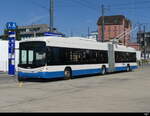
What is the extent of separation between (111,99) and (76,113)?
331 centimetres

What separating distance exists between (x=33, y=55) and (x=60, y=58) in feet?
6.01

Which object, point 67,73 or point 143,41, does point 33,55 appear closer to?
point 67,73

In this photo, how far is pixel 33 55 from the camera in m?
18.4

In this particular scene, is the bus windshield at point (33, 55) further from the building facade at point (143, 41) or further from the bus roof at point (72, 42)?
the building facade at point (143, 41)

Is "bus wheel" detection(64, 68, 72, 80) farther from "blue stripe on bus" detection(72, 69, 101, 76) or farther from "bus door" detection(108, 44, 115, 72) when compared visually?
"bus door" detection(108, 44, 115, 72)

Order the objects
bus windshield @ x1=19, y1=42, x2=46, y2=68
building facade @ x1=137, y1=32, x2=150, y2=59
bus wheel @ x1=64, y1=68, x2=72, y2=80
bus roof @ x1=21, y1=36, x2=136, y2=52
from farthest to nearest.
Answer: building facade @ x1=137, y1=32, x2=150, y2=59 < bus wheel @ x1=64, y1=68, x2=72, y2=80 < bus roof @ x1=21, y1=36, x2=136, y2=52 < bus windshield @ x1=19, y1=42, x2=46, y2=68

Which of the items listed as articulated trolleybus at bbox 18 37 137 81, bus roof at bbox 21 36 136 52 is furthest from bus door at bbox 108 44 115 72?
bus roof at bbox 21 36 136 52

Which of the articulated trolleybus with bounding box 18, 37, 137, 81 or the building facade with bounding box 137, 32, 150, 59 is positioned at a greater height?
the building facade with bounding box 137, 32, 150, 59

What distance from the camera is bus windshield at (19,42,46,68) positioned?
18.0 meters

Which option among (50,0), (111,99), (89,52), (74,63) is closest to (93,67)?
(89,52)

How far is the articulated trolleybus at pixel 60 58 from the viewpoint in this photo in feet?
59.3

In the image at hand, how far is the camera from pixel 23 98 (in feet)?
37.6

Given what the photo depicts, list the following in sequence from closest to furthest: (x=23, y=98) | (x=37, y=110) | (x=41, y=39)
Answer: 1. (x=37, y=110)
2. (x=23, y=98)
3. (x=41, y=39)

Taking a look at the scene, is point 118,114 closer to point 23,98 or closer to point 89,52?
point 23,98
